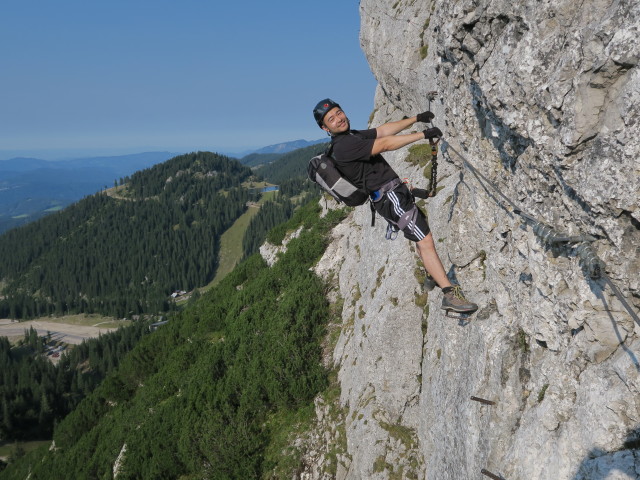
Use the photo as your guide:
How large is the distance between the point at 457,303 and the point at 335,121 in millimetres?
5102

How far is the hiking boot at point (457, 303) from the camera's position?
28.9ft

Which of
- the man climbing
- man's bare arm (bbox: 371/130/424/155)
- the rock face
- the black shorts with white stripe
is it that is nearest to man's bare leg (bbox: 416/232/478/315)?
the man climbing

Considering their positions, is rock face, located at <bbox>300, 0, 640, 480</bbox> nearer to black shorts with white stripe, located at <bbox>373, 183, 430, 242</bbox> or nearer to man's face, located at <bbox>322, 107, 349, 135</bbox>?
black shorts with white stripe, located at <bbox>373, 183, 430, 242</bbox>

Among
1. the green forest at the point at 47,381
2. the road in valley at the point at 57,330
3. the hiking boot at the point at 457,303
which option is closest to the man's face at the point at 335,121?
the hiking boot at the point at 457,303

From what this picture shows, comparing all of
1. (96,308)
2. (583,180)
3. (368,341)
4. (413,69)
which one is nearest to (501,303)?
(583,180)

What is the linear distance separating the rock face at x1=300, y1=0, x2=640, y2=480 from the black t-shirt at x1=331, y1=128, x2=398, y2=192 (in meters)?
2.14

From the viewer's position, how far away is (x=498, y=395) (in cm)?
787

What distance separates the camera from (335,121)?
8500 mm

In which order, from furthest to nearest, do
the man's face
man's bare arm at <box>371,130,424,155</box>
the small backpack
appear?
the small backpack, the man's face, man's bare arm at <box>371,130,424,155</box>

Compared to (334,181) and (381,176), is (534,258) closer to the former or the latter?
(381,176)

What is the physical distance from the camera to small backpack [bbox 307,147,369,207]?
8.77 meters

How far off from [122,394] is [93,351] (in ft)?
297

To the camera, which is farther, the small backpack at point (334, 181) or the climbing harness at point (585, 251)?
the small backpack at point (334, 181)

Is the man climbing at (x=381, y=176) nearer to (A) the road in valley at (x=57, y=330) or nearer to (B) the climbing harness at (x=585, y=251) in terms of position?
(B) the climbing harness at (x=585, y=251)
